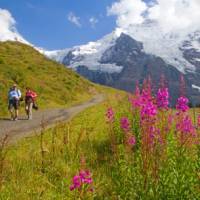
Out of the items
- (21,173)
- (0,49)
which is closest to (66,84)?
(0,49)

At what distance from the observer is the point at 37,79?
65.8 m

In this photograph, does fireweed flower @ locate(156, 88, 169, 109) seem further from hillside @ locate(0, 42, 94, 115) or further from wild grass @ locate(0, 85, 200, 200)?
hillside @ locate(0, 42, 94, 115)

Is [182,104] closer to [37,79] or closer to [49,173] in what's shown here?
[49,173]

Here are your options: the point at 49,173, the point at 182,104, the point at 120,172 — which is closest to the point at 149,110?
the point at 182,104

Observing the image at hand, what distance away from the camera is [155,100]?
29.4 feet

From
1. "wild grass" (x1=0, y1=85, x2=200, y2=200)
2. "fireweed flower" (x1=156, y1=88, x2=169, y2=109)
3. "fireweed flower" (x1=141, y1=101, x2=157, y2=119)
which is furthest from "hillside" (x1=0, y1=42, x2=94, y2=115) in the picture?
"fireweed flower" (x1=141, y1=101, x2=157, y2=119)

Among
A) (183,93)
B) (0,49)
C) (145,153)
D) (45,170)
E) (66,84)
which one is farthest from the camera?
(0,49)

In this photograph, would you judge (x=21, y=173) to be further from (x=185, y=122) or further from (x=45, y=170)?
(x=185, y=122)

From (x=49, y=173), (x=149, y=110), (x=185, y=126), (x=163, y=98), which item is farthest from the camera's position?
(x=49, y=173)

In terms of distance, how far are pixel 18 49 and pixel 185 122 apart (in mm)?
82888

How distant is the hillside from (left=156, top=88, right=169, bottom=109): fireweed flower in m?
33.1

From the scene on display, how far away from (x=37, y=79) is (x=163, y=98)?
2273 inches

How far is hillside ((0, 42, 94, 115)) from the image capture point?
54331mm

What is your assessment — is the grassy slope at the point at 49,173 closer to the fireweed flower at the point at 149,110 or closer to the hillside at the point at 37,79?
the fireweed flower at the point at 149,110
